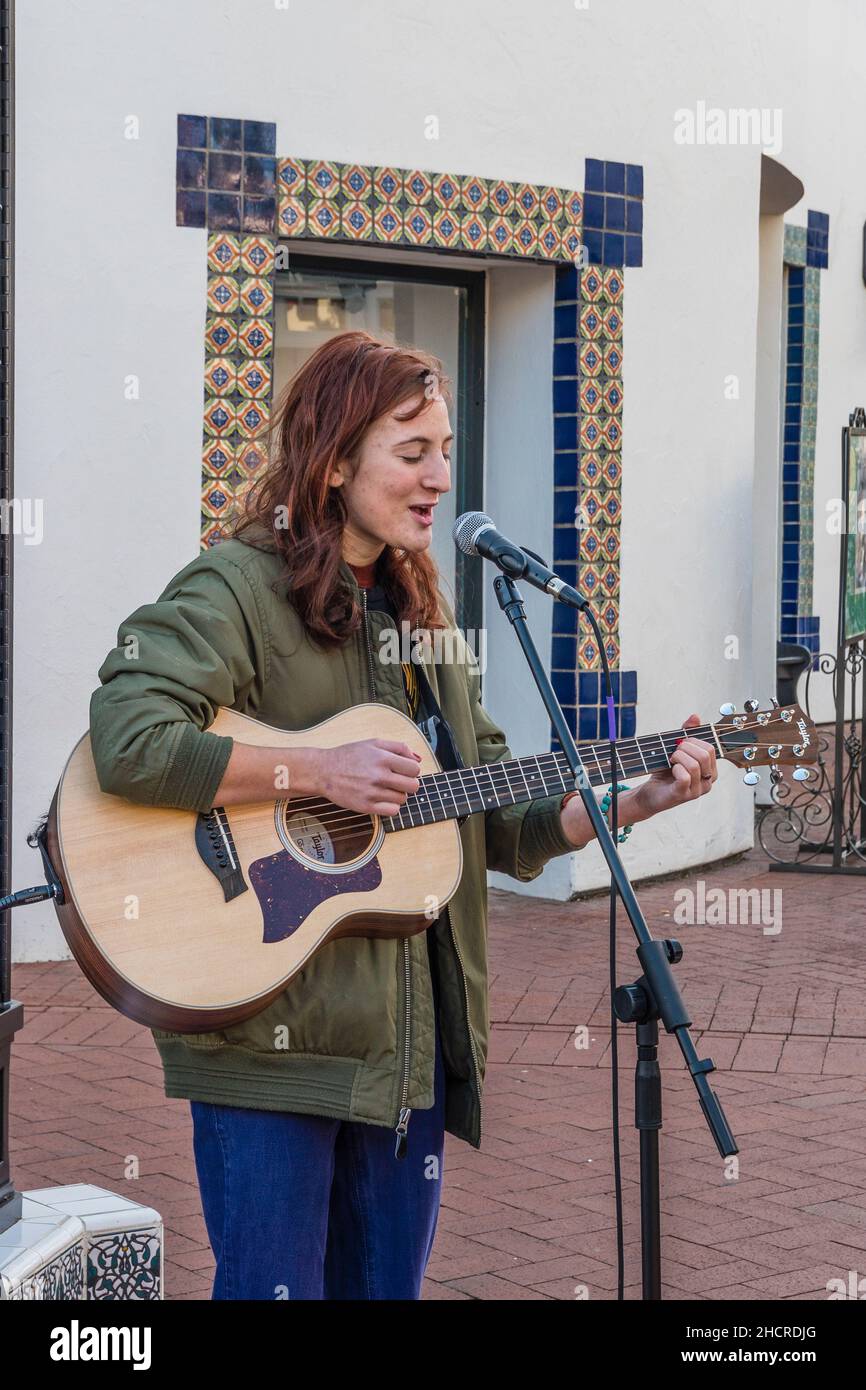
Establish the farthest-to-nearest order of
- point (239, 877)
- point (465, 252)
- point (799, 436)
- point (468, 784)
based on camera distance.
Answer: point (799, 436) < point (465, 252) < point (468, 784) < point (239, 877)

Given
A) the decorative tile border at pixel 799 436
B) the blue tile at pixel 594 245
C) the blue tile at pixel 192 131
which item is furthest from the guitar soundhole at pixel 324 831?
the decorative tile border at pixel 799 436

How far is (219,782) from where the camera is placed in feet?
8.38

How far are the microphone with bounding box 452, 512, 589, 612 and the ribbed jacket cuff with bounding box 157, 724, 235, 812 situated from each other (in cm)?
51

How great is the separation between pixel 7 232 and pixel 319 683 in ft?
3.64

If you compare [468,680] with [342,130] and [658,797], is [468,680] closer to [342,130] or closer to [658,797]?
[658,797]

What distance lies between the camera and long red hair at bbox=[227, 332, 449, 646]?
105 inches

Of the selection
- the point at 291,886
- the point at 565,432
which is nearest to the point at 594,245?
the point at 565,432

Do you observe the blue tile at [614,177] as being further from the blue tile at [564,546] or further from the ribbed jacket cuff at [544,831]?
the ribbed jacket cuff at [544,831]

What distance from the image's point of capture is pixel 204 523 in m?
6.95

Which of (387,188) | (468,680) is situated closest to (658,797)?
(468,680)

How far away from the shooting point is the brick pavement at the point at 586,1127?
13.6 ft

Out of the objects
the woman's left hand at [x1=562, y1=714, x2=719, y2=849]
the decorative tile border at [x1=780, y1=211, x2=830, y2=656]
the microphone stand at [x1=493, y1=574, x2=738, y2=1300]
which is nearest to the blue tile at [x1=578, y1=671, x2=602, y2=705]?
the decorative tile border at [x1=780, y1=211, x2=830, y2=656]

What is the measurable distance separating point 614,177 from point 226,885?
6.13m

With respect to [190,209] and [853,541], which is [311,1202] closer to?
[190,209]
